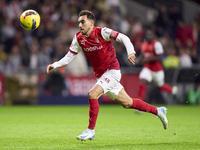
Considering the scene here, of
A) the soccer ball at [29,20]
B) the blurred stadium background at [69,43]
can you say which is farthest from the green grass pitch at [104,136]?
the blurred stadium background at [69,43]

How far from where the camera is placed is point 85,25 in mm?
7266

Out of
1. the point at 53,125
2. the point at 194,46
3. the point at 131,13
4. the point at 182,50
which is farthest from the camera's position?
the point at 131,13

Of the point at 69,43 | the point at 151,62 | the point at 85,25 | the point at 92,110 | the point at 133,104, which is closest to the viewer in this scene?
the point at 92,110

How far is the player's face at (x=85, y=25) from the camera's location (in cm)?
725

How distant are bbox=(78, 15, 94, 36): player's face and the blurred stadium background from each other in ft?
29.6

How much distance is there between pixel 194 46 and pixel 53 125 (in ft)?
38.3

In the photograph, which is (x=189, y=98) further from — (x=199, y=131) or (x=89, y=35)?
(x=89, y=35)

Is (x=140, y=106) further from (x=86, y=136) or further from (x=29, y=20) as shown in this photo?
(x=29, y=20)

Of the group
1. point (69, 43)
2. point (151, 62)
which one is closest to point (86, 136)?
point (151, 62)

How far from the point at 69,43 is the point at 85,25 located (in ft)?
32.5

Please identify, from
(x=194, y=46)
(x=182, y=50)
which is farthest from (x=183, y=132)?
(x=194, y=46)

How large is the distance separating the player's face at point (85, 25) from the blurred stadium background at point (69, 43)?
29.6 ft

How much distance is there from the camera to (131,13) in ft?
72.1

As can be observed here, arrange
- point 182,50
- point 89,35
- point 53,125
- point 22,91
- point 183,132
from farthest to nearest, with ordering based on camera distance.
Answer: point 182,50
point 22,91
point 53,125
point 183,132
point 89,35
